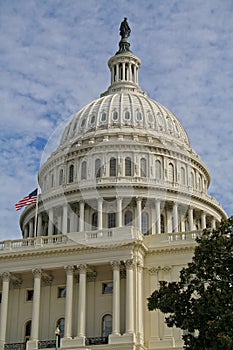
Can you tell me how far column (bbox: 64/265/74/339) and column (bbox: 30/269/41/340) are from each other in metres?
2.89

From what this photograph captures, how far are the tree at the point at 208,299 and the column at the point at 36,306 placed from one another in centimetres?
2107

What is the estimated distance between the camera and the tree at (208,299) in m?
34.7

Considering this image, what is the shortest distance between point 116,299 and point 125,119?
125 feet

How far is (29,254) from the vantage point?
60.5 m

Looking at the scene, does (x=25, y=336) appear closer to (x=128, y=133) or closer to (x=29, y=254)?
(x=29, y=254)

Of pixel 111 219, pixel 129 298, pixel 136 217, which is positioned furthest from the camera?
pixel 111 219

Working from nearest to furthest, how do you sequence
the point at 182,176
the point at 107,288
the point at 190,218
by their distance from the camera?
the point at 107,288 → the point at 190,218 → the point at 182,176

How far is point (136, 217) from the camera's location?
3061 inches

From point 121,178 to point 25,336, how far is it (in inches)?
1017

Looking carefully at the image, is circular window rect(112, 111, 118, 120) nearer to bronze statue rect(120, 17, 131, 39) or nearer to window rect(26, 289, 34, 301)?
bronze statue rect(120, 17, 131, 39)

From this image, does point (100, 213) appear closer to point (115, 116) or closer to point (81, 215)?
point (81, 215)

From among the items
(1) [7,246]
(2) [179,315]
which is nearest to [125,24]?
(1) [7,246]

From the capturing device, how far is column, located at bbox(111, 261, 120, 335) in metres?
55.1

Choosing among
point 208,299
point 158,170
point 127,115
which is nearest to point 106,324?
point 208,299
